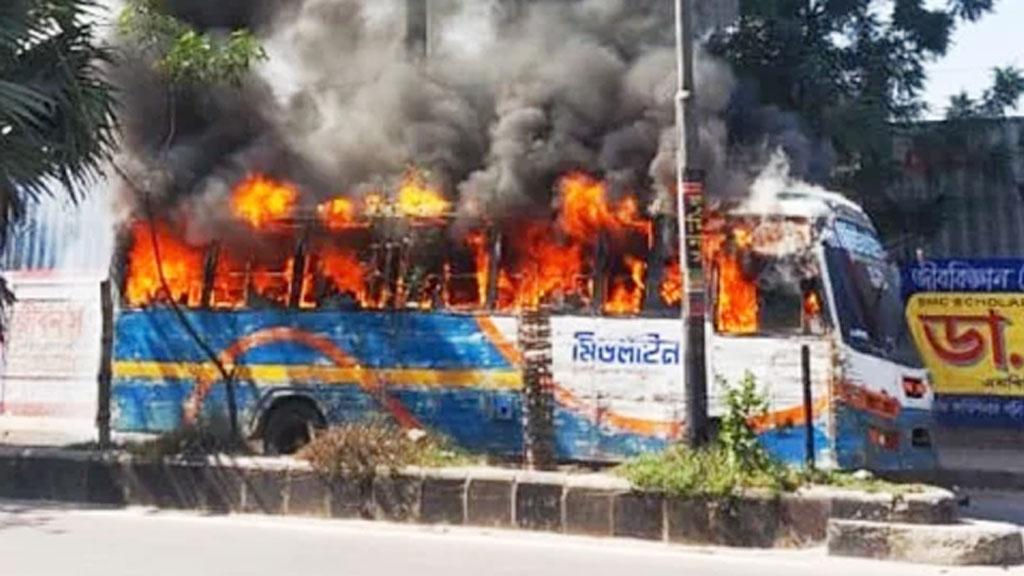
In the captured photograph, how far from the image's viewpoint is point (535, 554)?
8.30 m

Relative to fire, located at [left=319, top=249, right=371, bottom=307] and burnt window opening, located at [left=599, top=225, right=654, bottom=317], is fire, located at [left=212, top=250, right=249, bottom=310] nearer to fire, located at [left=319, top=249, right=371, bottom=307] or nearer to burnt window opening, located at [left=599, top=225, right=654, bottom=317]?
fire, located at [left=319, top=249, right=371, bottom=307]

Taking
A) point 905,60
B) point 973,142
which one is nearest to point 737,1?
point 905,60

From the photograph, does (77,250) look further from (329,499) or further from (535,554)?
(535,554)

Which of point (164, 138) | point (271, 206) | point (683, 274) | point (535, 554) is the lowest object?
point (535, 554)

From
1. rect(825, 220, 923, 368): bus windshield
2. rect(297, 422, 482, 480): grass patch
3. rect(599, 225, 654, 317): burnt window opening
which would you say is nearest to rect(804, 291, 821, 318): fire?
A: rect(825, 220, 923, 368): bus windshield

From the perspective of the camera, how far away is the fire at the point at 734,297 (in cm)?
1053

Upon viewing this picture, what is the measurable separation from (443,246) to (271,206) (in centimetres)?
199

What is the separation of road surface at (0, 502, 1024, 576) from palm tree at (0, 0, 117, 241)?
287 centimetres

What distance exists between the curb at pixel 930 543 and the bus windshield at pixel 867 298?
2427 mm

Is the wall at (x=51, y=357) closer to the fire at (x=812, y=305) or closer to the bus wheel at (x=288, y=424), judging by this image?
the bus wheel at (x=288, y=424)

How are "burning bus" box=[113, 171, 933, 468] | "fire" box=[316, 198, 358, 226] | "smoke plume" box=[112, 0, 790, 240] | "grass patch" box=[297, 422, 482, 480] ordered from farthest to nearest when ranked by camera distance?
"fire" box=[316, 198, 358, 226], "smoke plume" box=[112, 0, 790, 240], "burning bus" box=[113, 171, 933, 468], "grass patch" box=[297, 422, 482, 480]

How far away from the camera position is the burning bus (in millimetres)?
10344

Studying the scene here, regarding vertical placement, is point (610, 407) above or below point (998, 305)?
below

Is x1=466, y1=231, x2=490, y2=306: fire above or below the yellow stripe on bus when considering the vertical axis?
above
